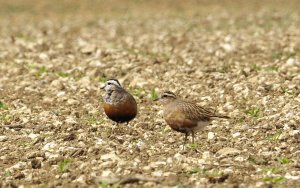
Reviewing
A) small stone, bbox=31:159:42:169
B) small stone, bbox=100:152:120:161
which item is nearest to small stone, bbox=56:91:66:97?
small stone, bbox=31:159:42:169

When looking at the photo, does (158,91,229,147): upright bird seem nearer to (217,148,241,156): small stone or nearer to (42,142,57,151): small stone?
(217,148,241,156): small stone

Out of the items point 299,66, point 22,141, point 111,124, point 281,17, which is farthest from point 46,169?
point 281,17

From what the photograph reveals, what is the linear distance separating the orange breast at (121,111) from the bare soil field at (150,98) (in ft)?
1.01

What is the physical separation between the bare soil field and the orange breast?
1.01ft

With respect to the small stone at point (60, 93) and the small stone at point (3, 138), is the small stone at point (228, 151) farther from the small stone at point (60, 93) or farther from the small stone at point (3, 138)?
the small stone at point (60, 93)

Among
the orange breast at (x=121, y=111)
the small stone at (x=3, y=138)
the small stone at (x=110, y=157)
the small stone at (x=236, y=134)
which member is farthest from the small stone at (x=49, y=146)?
the small stone at (x=236, y=134)

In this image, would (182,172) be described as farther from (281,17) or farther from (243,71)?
(281,17)

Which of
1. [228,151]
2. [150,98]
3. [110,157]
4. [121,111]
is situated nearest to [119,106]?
[121,111]

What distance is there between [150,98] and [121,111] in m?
3.13

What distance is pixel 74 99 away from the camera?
16.1 meters

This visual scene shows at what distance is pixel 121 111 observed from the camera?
13.0 m

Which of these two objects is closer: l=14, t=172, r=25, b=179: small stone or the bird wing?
l=14, t=172, r=25, b=179: small stone

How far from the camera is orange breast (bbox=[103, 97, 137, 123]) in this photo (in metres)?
13.0

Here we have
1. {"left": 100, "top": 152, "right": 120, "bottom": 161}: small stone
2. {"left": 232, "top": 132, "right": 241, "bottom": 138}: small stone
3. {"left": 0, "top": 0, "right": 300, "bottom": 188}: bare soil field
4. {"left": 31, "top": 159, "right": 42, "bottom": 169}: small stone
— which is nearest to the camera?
{"left": 0, "top": 0, "right": 300, "bottom": 188}: bare soil field
